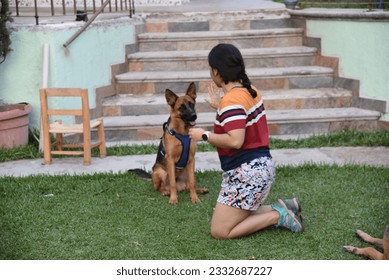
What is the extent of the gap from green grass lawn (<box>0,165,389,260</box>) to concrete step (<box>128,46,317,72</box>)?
2.63 meters

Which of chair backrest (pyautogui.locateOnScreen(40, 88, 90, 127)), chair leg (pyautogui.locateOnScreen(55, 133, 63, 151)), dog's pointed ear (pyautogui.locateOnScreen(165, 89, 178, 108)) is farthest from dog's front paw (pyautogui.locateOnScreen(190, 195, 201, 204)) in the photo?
chair leg (pyautogui.locateOnScreen(55, 133, 63, 151))

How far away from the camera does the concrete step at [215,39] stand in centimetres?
882

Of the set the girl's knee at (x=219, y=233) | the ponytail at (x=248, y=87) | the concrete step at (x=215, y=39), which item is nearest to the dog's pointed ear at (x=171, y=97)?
the ponytail at (x=248, y=87)

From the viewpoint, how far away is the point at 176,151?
5.47 m

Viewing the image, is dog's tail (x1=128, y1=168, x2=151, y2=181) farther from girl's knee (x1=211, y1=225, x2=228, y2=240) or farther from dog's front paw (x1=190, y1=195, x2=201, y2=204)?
girl's knee (x1=211, y1=225, x2=228, y2=240)

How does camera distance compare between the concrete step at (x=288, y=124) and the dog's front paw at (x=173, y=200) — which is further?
the concrete step at (x=288, y=124)

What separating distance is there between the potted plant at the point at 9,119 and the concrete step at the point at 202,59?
182 cm

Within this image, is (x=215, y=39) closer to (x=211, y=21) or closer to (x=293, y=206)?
(x=211, y=21)

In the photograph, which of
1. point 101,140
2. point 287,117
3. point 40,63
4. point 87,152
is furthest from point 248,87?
point 40,63

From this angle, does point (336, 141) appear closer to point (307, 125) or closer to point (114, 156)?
point (307, 125)

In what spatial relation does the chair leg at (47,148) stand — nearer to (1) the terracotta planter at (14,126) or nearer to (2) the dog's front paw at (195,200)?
(1) the terracotta planter at (14,126)

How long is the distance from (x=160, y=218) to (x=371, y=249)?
1.67 meters

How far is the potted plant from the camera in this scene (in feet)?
23.2
